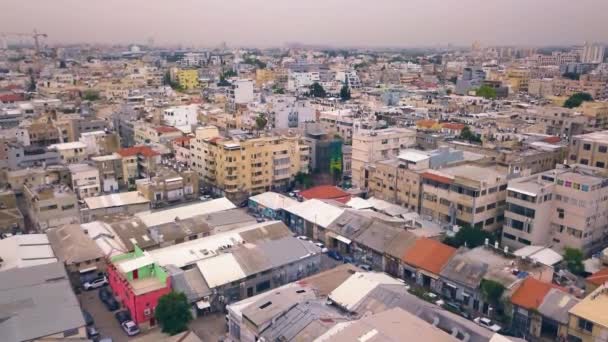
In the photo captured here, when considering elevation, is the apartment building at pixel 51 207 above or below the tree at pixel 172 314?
above

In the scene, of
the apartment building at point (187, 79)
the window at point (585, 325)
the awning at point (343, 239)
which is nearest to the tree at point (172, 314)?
the awning at point (343, 239)

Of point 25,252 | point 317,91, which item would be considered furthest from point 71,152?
point 317,91

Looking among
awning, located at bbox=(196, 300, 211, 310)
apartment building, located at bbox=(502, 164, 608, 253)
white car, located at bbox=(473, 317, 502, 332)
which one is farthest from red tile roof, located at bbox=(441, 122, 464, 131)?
awning, located at bbox=(196, 300, 211, 310)

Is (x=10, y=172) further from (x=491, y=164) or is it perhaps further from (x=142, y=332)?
(x=491, y=164)

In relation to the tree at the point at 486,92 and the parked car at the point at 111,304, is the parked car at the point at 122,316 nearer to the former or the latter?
the parked car at the point at 111,304

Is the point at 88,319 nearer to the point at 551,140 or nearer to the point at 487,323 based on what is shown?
the point at 487,323

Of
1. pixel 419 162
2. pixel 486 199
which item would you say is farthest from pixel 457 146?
pixel 486 199
